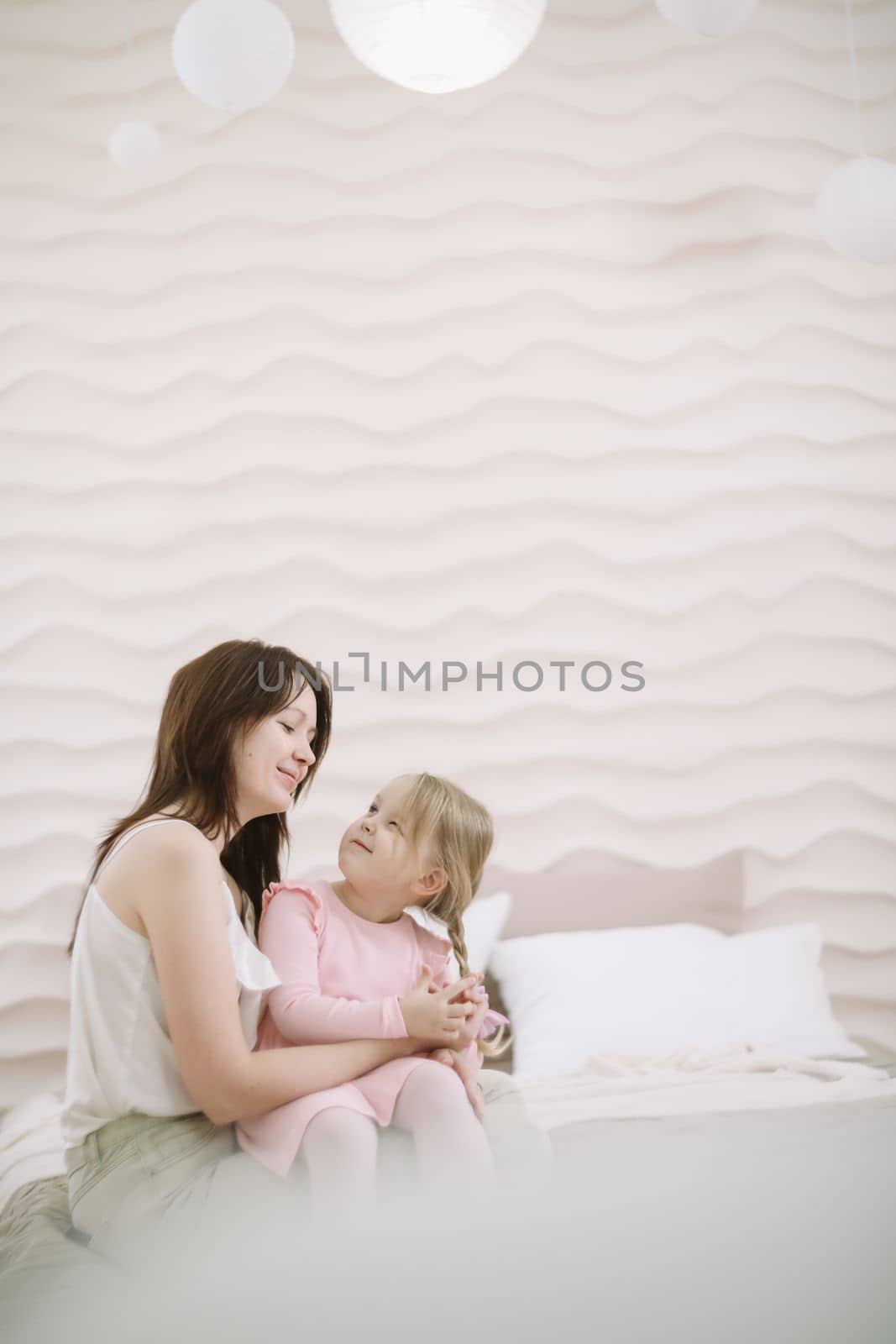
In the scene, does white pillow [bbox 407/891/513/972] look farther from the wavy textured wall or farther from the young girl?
the young girl

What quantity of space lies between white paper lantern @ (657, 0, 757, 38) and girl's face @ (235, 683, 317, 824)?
1.28m

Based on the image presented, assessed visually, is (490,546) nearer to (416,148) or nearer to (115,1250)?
(416,148)

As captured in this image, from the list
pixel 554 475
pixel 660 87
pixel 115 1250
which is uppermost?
pixel 660 87

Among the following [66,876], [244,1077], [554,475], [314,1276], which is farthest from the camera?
[554,475]

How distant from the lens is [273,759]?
1377 mm

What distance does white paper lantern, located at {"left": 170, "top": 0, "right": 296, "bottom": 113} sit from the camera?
1.80m

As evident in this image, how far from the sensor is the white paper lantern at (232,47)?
1805mm

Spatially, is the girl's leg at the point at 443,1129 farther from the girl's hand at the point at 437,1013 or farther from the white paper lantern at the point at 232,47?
the white paper lantern at the point at 232,47

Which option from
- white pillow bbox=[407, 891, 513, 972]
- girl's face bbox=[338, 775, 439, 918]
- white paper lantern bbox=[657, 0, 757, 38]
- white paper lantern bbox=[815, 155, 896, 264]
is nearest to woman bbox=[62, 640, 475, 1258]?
girl's face bbox=[338, 775, 439, 918]

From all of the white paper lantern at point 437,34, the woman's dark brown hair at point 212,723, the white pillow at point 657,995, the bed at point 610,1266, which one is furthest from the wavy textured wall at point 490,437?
the bed at point 610,1266

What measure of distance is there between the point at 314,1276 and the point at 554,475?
2546mm

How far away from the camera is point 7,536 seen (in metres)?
2.75

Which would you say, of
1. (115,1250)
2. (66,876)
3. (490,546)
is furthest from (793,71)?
(115,1250)

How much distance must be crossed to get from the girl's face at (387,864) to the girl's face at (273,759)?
12 cm
